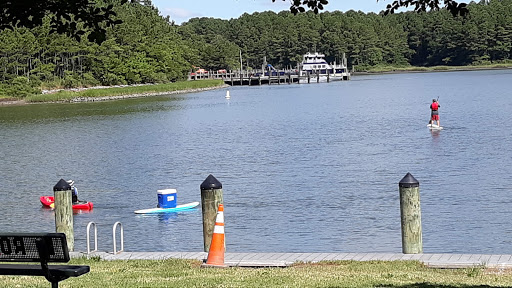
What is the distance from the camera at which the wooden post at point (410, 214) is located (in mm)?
13445

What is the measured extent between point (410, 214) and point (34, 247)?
670 cm

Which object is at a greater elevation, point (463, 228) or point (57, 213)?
point (57, 213)

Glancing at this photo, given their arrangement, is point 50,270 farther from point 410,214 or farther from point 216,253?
point 410,214

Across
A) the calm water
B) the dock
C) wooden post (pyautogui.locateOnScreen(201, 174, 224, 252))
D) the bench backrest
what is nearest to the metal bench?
the bench backrest

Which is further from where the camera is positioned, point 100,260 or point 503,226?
point 503,226

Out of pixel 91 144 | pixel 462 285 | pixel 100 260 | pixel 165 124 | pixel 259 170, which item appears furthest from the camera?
pixel 165 124

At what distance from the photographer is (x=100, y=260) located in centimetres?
1329

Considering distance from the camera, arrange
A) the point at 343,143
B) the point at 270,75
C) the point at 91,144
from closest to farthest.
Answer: the point at 343,143 < the point at 91,144 < the point at 270,75

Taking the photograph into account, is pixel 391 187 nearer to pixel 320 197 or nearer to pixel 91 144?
pixel 320 197

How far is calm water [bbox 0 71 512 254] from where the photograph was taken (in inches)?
795

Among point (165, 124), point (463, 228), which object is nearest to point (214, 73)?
point (165, 124)

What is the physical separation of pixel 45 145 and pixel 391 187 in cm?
2683

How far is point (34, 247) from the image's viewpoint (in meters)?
8.64

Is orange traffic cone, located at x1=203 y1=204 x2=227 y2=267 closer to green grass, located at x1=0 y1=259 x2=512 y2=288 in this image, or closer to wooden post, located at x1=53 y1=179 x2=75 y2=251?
green grass, located at x1=0 y1=259 x2=512 y2=288
